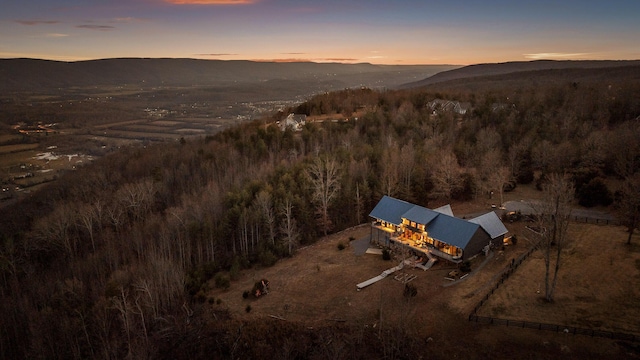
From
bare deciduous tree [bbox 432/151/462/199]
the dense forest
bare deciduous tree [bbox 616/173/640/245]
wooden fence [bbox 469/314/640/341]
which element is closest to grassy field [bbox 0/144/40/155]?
the dense forest

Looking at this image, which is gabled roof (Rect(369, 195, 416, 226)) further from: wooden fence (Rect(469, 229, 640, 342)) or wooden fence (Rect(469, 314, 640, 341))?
wooden fence (Rect(469, 314, 640, 341))

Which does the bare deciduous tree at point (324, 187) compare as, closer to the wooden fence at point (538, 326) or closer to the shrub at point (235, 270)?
the shrub at point (235, 270)

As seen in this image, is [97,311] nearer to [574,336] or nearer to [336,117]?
[574,336]

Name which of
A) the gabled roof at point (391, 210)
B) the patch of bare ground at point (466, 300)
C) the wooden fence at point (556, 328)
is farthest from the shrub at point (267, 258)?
the wooden fence at point (556, 328)

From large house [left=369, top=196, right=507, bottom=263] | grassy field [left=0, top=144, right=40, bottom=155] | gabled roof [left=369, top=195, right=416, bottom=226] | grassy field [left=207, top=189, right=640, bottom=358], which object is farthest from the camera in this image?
grassy field [left=0, top=144, right=40, bottom=155]

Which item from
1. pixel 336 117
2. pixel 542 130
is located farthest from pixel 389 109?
pixel 542 130
